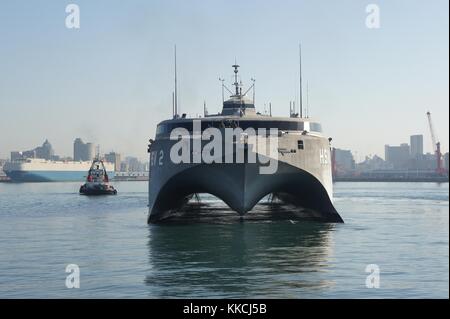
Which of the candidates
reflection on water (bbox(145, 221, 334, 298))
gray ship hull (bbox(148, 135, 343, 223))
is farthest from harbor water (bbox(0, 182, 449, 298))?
gray ship hull (bbox(148, 135, 343, 223))

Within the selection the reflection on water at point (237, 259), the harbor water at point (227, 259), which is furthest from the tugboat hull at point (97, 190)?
the reflection on water at point (237, 259)

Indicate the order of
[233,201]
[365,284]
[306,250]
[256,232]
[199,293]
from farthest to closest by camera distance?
1. [233,201]
2. [256,232]
3. [306,250]
4. [365,284]
5. [199,293]

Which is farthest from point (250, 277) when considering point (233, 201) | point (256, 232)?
point (233, 201)

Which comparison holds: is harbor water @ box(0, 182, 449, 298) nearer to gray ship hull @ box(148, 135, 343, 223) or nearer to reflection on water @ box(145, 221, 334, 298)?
reflection on water @ box(145, 221, 334, 298)

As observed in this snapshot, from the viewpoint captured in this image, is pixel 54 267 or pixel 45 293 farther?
pixel 54 267

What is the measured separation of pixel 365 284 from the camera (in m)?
20.6

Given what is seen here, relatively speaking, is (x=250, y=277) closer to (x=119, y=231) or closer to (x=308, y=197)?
Result: (x=119, y=231)

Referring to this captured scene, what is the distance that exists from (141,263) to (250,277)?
204 inches

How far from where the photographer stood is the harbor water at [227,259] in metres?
20.0

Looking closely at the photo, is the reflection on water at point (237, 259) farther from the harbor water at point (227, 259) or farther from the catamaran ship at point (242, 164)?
the catamaran ship at point (242, 164)

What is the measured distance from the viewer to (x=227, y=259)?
86.5ft

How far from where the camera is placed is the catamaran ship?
35875 millimetres
